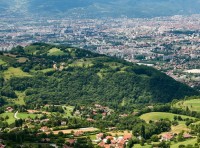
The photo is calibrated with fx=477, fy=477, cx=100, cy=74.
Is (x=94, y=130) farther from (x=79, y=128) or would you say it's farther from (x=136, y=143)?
(x=136, y=143)

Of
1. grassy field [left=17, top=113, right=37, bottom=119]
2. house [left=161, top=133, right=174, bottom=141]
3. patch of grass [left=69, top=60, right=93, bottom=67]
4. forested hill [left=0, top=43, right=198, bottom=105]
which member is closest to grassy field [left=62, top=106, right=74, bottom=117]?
forested hill [left=0, top=43, right=198, bottom=105]

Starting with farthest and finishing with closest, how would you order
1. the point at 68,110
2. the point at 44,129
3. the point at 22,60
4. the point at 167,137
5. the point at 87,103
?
the point at 22,60 < the point at 87,103 < the point at 68,110 < the point at 44,129 < the point at 167,137

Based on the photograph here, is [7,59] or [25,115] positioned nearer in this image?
[25,115]

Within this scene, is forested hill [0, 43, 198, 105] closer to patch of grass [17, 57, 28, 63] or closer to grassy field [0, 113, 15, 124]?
patch of grass [17, 57, 28, 63]

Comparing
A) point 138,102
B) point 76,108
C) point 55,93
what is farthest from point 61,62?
point 76,108

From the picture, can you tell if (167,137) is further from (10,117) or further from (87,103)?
(87,103)

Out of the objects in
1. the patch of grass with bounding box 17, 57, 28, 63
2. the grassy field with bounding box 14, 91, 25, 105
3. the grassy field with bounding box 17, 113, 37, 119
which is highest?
the patch of grass with bounding box 17, 57, 28, 63

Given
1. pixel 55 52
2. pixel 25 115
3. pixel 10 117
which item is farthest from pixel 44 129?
pixel 55 52
